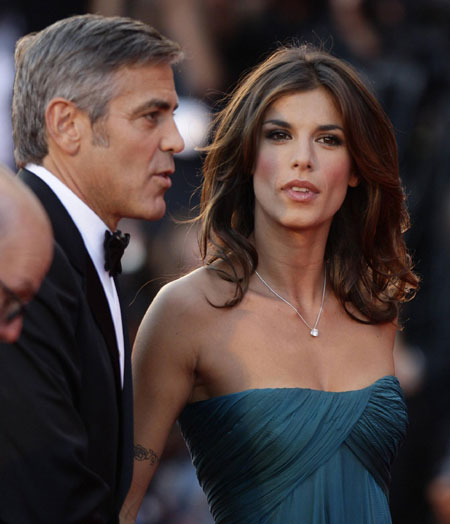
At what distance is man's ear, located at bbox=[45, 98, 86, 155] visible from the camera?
231cm

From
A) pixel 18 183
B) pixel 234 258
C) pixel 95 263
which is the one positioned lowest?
pixel 234 258

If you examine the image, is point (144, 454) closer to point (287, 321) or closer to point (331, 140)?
point (287, 321)

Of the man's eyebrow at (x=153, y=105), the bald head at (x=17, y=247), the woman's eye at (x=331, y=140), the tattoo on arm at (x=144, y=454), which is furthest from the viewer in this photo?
the woman's eye at (x=331, y=140)

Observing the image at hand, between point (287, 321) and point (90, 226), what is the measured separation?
3.57 feet

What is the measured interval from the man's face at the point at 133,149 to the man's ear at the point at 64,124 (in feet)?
0.09

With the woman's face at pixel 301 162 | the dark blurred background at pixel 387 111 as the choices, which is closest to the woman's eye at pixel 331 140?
the woman's face at pixel 301 162

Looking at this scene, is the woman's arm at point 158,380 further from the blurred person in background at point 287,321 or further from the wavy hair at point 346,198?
Answer: the wavy hair at point 346,198

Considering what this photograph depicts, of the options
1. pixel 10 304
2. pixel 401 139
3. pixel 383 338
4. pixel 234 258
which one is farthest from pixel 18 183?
pixel 401 139

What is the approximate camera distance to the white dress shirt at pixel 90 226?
7.63 feet

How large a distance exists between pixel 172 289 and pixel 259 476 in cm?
65

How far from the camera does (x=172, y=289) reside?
3172 millimetres

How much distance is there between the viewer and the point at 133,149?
7.91ft

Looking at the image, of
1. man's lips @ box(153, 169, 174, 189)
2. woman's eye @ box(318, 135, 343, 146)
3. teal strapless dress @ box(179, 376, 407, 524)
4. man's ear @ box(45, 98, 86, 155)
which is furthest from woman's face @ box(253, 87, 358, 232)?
man's ear @ box(45, 98, 86, 155)

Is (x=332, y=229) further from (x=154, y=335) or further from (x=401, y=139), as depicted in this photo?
(x=401, y=139)
